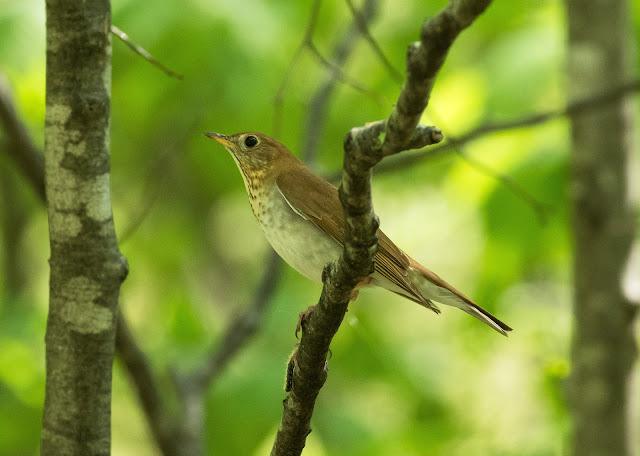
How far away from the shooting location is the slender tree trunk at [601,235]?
17.3 feet

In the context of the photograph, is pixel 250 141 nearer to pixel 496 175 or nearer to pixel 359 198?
pixel 496 175

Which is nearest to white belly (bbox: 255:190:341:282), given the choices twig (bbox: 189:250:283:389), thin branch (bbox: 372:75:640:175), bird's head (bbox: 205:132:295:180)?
bird's head (bbox: 205:132:295:180)

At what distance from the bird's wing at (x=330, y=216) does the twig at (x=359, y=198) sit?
1102 mm

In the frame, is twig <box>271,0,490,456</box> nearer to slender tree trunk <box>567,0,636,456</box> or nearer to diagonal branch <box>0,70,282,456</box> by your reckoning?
diagonal branch <box>0,70,282,456</box>

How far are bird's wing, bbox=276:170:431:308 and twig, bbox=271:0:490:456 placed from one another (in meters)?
1.10

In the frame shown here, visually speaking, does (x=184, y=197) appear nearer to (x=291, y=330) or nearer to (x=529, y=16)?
(x=291, y=330)

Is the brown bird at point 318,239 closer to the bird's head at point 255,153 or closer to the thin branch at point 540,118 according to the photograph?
the bird's head at point 255,153

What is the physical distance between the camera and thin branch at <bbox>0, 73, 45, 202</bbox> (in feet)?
13.1

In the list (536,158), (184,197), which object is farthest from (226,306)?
(536,158)

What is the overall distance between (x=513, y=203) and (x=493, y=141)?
1.03 metres

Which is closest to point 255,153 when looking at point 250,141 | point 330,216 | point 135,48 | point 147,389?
point 250,141

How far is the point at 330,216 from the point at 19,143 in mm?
1612

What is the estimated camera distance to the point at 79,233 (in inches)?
112

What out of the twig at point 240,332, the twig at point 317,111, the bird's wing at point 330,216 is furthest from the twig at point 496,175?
the twig at point 240,332
